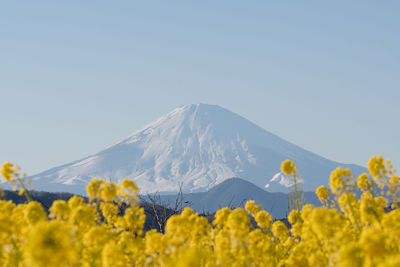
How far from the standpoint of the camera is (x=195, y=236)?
6656mm

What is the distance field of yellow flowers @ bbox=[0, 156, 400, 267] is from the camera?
12.0ft

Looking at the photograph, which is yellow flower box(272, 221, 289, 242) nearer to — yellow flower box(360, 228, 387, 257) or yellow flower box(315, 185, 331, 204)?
yellow flower box(315, 185, 331, 204)

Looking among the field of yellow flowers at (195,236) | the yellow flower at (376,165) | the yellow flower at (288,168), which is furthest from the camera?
the yellow flower at (288,168)

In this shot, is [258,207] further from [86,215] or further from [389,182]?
[86,215]

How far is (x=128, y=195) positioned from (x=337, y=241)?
9.94 feet

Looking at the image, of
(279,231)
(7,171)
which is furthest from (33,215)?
(279,231)

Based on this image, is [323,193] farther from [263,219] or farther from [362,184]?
[263,219]

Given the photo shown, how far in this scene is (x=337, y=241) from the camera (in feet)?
15.0

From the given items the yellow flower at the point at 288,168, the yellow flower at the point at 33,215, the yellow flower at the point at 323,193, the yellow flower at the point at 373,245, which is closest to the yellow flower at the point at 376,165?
the yellow flower at the point at 288,168

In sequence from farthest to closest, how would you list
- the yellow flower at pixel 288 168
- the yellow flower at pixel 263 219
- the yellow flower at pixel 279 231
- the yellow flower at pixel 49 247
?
the yellow flower at pixel 279 231 < the yellow flower at pixel 263 219 < the yellow flower at pixel 288 168 < the yellow flower at pixel 49 247

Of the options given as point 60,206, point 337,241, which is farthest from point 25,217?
point 337,241

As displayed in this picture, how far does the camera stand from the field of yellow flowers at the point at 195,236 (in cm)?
365

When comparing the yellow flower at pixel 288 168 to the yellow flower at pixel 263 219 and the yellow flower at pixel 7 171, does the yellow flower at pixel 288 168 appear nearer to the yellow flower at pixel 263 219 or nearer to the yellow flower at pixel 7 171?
the yellow flower at pixel 263 219

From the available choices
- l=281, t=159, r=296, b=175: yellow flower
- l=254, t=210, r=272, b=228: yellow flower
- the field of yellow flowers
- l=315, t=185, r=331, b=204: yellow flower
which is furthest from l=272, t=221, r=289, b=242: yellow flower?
l=281, t=159, r=296, b=175: yellow flower
